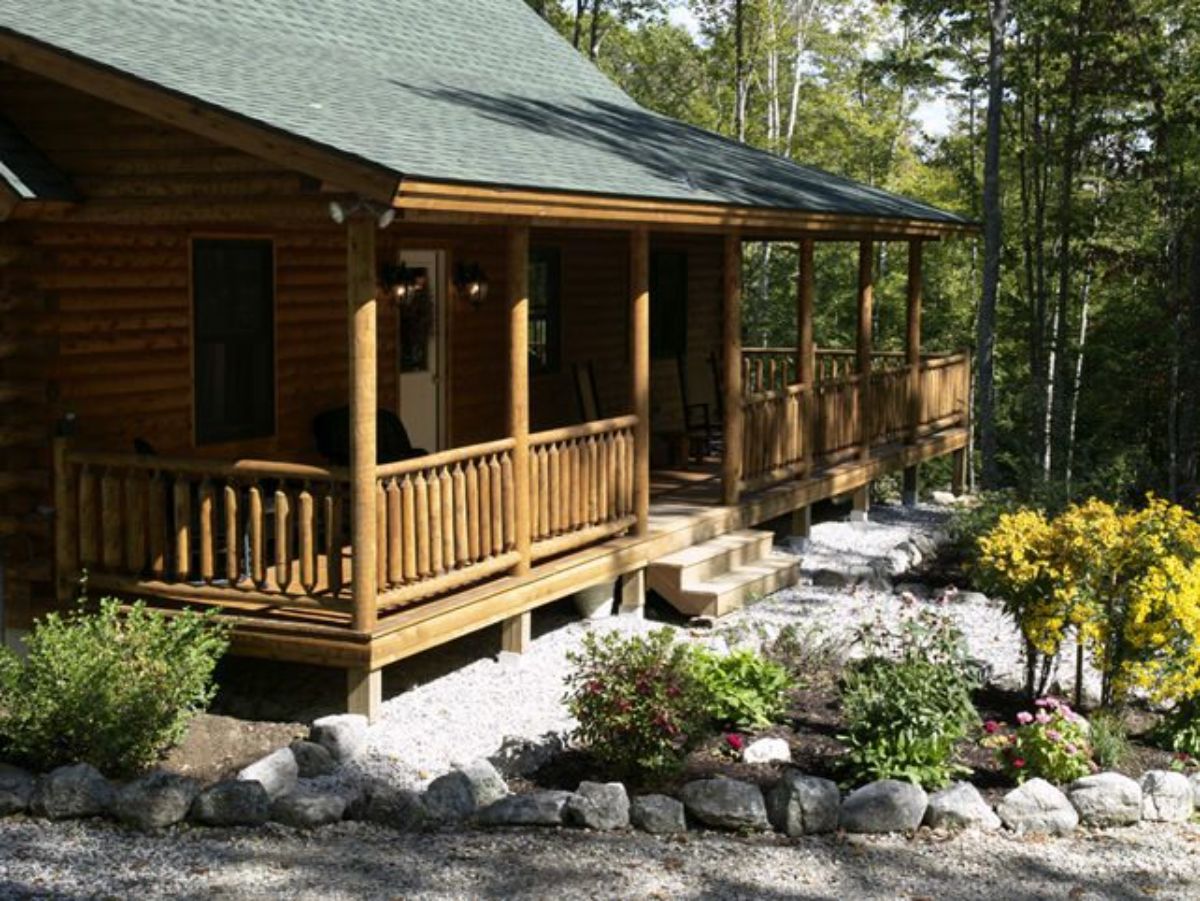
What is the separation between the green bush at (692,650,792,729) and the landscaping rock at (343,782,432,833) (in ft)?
5.87

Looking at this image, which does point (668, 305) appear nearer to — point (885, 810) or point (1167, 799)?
point (1167, 799)

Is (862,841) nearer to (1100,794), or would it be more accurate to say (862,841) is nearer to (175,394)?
(1100,794)

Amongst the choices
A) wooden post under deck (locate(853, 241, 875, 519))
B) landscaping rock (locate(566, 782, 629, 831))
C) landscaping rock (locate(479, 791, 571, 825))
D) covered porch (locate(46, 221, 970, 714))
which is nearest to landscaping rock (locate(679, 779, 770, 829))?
landscaping rock (locate(566, 782, 629, 831))

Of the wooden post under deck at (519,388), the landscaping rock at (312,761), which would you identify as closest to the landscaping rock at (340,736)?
the landscaping rock at (312,761)

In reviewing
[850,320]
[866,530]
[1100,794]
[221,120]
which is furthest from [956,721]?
[850,320]

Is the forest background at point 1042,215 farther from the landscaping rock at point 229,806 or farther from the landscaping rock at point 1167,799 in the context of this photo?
the landscaping rock at point 229,806

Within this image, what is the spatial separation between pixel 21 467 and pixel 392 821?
155 inches

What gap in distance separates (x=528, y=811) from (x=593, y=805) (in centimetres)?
31

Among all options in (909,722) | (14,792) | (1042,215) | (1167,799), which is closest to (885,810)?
(909,722)

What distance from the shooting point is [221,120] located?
8.38 metres

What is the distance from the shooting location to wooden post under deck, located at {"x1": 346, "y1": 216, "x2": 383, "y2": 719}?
8.40m

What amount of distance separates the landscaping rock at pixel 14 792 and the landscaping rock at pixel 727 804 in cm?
319

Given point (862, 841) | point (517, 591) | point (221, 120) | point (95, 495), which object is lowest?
point (862, 841)

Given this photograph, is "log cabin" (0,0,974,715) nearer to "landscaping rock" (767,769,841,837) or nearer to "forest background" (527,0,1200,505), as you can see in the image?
"landscaping rock" (767,769,841,837)
